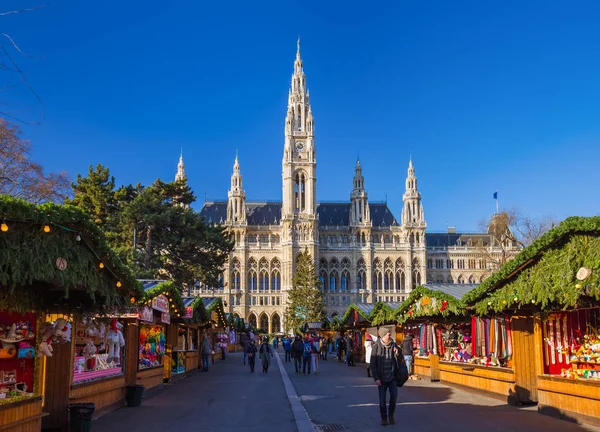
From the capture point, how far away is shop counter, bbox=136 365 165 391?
569 inches

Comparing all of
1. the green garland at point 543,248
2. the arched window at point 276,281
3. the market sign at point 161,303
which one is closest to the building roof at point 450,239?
the arched window at point 276,281

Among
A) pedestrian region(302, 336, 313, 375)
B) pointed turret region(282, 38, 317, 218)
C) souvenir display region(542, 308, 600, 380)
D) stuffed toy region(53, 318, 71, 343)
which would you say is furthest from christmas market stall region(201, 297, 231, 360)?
pointed turret region(282, 38, 317, 218)

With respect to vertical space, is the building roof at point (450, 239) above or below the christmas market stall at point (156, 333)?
above

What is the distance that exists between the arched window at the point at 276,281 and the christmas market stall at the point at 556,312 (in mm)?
72514

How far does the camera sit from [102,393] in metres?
11.6

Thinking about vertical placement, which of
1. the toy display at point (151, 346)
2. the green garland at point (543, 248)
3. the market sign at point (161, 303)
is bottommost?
the toy display at point (151, 346)

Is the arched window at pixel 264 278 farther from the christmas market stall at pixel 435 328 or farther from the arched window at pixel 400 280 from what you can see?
the christmas market stall at pixel 435 328

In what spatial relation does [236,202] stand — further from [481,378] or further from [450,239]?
[481,378]

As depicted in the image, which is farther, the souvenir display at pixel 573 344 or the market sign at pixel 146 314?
the market sign at pixel 146 314

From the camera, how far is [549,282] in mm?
9664

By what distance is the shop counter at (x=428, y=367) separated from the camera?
1849 centimetres

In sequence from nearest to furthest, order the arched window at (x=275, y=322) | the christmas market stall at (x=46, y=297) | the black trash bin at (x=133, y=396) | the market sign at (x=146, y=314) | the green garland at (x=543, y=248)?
the christmas market stall at (x=46, y=297)
the green garland at (x=543, y=248)
the black trash bin at (x=133, y=396)
the market sign at (x=146, y=314)
the arched window at (x=275, y=322)

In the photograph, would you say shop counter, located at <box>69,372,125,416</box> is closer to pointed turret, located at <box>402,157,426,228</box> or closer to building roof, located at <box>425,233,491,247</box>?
pointed turret, located at <box>402,157,426,228</box>

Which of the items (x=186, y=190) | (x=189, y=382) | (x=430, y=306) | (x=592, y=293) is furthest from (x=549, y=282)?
(x=186, y=190)
